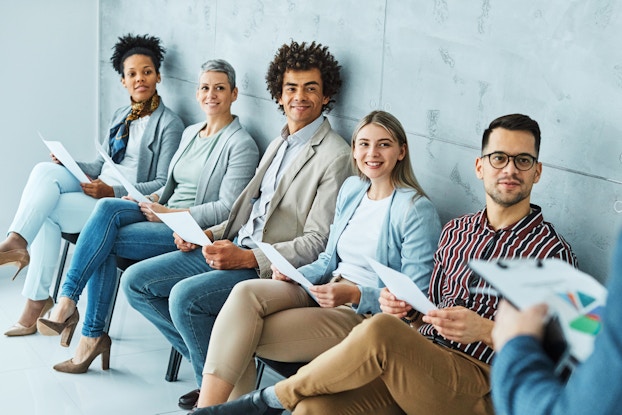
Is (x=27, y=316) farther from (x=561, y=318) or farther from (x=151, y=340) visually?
(x=561, y=318)

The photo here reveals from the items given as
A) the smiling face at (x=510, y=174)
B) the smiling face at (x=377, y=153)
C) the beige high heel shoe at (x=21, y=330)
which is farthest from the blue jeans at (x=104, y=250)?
the smiling face at (x=510, y=174)

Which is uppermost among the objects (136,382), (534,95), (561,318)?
(534,95)

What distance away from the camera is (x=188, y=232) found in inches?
133

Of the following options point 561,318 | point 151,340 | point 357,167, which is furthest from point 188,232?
point 561,318

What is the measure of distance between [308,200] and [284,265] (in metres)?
0.56

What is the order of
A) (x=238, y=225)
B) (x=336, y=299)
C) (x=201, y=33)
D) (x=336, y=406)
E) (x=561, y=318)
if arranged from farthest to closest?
(x=201, y=33) < (x=238, y=225) < (x=336, y=299) < (x=336, y=406) < (x=561, y=318)

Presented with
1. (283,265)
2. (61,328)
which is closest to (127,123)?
(61,328)

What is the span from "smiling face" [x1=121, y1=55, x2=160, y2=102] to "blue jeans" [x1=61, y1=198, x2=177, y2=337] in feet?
3.37

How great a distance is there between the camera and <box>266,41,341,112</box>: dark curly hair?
3520 mm

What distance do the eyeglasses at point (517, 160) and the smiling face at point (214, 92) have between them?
1.89m

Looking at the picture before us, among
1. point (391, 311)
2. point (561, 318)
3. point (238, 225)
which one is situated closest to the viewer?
point (561, 318)

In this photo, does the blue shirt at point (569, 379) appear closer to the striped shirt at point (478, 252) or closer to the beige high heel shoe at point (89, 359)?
the striped shirt at point (478, 252)

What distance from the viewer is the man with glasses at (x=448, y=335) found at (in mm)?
2291

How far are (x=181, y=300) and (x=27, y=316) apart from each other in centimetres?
144
